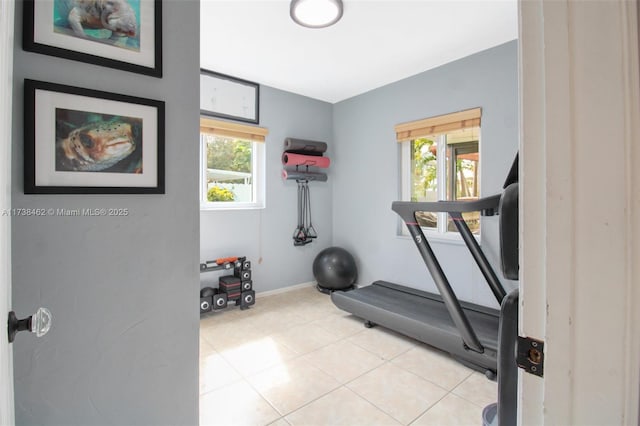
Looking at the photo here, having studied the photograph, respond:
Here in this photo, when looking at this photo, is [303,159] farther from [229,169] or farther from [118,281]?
[118,281]

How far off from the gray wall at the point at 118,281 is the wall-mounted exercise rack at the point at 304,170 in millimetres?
2691

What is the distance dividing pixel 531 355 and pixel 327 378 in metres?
1.88

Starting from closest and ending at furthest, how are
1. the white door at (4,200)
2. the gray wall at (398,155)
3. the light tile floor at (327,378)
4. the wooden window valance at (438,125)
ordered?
the white door at (4,200)
the light tile floor at (327,378)
the gray wall at (398,155)
the wooden window valance at (438,125)

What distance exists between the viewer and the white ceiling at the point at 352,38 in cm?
233

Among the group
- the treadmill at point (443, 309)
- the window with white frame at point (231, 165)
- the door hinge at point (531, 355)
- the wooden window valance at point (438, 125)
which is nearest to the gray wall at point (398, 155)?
the wooden window valance at point (438, 125)

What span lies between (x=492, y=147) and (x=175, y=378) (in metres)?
3.12

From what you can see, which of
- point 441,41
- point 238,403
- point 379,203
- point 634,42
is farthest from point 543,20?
point 379,203

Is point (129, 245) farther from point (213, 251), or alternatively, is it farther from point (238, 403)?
point (213, 251)

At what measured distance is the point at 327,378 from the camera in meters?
2.15

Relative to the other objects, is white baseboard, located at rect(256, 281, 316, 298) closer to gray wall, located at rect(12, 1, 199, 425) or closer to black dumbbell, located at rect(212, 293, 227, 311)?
black dumbbell, located at rect(212, 293, 227, 311)

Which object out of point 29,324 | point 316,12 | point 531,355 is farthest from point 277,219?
point 531,355

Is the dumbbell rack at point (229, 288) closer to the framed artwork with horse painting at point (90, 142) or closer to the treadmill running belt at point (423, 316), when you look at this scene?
the treadmill running belt at point (423, 316)

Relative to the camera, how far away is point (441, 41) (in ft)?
9.20

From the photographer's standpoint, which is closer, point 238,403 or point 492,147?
point 238,403
